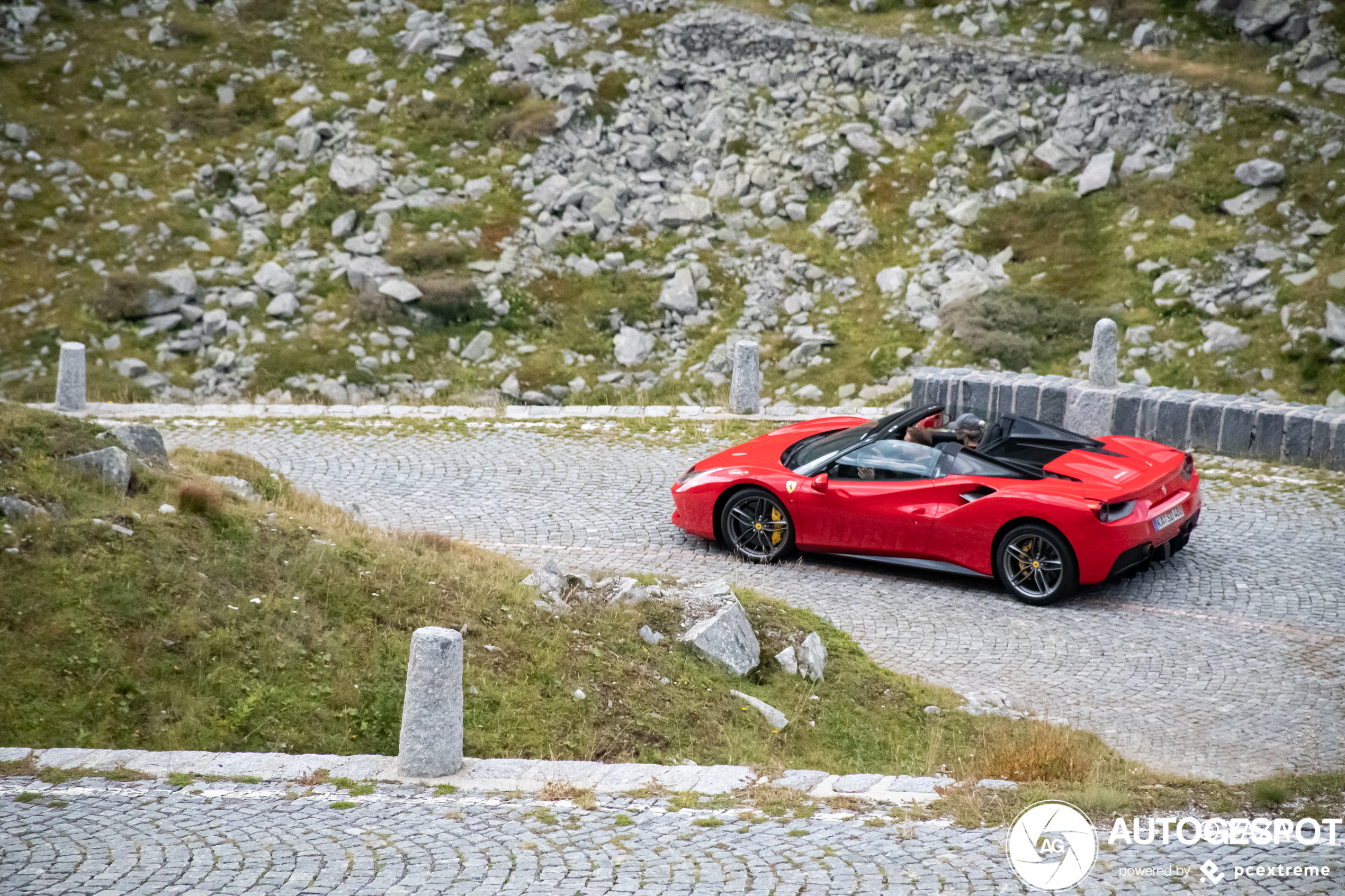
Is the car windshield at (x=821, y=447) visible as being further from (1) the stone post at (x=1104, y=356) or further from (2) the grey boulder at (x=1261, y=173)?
(2) the grey boulder at (x=1261, y=173)

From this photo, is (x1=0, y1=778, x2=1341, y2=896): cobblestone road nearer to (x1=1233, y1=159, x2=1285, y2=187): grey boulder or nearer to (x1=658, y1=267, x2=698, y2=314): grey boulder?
(x1=658, y1=267, x2=698, y2=314): grey boulder

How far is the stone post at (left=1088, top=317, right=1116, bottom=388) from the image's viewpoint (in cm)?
1396

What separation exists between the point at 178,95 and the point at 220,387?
384 inches

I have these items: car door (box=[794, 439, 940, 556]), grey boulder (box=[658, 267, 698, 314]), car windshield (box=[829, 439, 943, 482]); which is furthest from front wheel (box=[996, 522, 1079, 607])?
grey boulder (box=[658, 267, 698, 314])

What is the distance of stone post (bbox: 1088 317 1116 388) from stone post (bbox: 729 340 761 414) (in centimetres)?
398

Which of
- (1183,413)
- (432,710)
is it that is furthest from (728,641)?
(1183,413)

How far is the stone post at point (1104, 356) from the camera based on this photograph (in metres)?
14.0

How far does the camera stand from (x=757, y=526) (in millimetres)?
10070

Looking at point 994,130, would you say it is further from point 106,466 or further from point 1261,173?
point 106,466

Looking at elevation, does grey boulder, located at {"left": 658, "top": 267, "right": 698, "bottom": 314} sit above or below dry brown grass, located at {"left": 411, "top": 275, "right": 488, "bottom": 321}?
above

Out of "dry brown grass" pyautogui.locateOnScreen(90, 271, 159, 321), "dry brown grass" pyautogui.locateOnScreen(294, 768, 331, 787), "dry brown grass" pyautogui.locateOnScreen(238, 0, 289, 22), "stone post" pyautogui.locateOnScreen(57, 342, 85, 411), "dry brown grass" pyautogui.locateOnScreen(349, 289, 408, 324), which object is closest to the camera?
"dry brown grass" pyautogui.locateOnScreen(294, 768, 331, 787)

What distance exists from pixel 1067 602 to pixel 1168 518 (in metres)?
0.98

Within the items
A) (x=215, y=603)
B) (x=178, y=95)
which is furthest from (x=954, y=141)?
(x=215, y=603)

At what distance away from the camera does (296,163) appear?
984 inches
